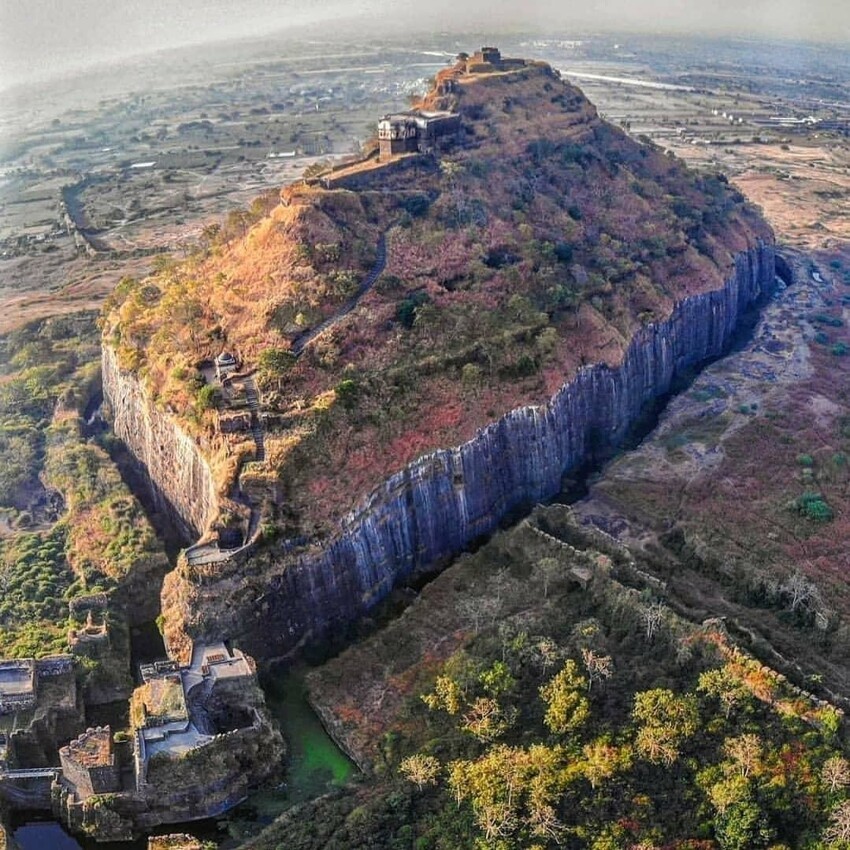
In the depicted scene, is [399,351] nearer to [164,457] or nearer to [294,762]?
[164,457]

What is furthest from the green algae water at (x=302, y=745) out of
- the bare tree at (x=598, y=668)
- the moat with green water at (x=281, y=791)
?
the bare tree at (x=598, y=668)

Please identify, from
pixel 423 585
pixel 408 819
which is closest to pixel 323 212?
pixel 423 585

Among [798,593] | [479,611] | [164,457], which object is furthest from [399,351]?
[798,593]

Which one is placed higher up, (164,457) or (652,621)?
(164,457)

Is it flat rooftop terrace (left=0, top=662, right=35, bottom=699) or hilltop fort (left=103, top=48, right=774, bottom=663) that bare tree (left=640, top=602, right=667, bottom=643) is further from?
flat rooftop terrace (left=0, top=662, right=35, bottom=699)

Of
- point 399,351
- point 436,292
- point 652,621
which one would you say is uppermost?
point 436,292

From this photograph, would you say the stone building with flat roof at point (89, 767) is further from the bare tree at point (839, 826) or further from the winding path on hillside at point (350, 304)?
the bare tree at point (839, 826)
